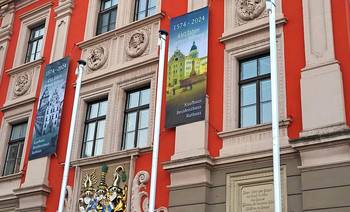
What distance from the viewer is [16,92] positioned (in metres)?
19.9

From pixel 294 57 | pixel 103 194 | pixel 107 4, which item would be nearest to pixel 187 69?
pixel 294 57

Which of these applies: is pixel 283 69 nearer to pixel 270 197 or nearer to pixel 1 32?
pixel 270 197

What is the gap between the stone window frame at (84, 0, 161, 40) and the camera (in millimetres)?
17656

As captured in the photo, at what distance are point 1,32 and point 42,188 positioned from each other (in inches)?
340

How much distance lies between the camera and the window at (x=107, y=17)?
60.4 ft

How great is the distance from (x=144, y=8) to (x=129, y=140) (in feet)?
15.2

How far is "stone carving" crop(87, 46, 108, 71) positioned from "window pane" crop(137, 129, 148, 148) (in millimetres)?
3139

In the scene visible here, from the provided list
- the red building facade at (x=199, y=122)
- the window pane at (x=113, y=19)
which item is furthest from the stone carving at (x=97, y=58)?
the window pane at (x=113, y=19)

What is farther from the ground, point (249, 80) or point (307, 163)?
point (249, 80)

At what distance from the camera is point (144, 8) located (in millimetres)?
17734

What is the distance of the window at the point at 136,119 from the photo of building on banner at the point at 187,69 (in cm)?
121

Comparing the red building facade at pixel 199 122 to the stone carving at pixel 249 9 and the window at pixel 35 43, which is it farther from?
the window at pixel 35 43

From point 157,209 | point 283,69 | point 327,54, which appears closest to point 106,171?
point 157,209

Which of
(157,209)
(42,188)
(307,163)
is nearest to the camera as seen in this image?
(307,163)
